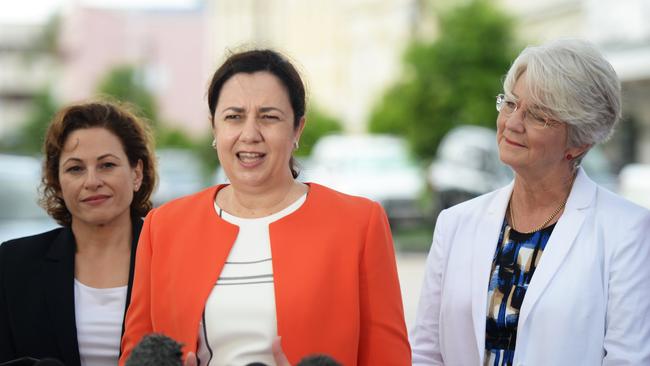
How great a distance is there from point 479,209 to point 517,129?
415 millimetres

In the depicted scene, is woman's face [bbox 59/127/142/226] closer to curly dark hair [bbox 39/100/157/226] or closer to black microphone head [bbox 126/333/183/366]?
curly dark hair [bbox 39/100/157/226]

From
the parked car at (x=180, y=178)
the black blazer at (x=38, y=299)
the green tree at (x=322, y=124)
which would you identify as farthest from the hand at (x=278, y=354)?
the green tree at (x=322, y=124)

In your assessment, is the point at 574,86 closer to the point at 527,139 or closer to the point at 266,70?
the point at 527,139

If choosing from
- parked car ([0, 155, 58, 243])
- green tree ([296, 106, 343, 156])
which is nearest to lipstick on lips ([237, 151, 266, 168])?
parked car ([0, 155, 58, 243])

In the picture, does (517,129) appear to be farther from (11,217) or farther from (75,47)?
(75,47)

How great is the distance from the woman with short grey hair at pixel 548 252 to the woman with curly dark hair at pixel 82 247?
113cm

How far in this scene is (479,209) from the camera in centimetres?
413

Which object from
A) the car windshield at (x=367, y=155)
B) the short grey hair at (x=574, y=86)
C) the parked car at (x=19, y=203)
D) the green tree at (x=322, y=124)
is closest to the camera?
the short grey hair at (x=574, y=86)

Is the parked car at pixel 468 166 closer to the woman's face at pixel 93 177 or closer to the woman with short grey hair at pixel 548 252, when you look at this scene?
the woman with short grey hair at pixel 548 252

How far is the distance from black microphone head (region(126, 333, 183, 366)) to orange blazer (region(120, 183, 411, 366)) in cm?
71

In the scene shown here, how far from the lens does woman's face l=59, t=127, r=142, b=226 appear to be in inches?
164

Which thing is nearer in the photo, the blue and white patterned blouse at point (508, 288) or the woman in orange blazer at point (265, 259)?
the woman in orange blazer at point (265, 259)

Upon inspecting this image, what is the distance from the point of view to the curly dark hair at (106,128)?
166 inches

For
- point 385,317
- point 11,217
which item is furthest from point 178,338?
point 11,217
